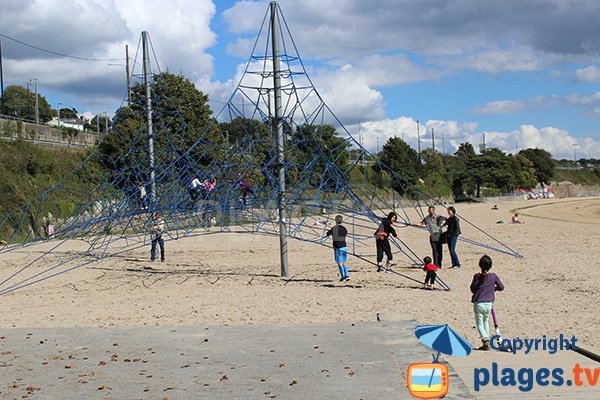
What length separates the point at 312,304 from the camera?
12.5m

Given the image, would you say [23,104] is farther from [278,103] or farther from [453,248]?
[453,248]

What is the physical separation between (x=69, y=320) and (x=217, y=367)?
16.8 ft

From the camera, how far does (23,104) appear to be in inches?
2719

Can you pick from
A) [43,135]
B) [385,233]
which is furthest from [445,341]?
[43,135]

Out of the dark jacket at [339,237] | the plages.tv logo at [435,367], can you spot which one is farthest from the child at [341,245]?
the plages.tv logo at [435,367]

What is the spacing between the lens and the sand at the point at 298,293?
11.1 metres

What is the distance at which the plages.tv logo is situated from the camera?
19.5 ft

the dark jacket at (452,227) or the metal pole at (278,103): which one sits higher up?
the metal pole at (278,103)

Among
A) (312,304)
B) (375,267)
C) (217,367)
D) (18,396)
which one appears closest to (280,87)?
(375,267)

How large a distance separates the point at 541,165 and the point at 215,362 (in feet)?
369

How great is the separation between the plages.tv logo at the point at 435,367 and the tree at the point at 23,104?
64.5m

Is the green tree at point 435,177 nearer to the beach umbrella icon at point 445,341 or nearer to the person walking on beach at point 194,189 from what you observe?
the person walking on beach at point 194,189

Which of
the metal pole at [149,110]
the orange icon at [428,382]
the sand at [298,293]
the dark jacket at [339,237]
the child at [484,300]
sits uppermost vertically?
the metal pole at [149,110]

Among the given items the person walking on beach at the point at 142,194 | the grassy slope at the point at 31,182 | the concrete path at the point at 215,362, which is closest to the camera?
the concrete path at the point at 215,362
